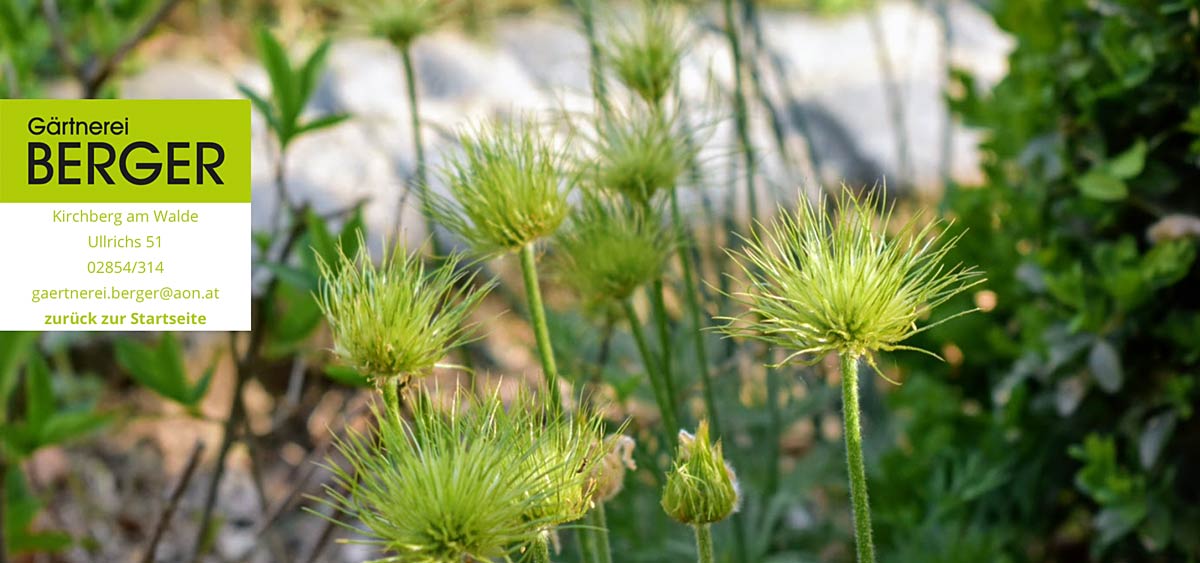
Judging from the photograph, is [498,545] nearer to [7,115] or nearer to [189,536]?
[7,115]

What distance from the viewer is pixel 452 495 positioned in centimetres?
55

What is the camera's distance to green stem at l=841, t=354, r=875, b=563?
23.4 inches

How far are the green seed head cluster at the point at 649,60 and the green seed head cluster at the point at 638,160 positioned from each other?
0.13 feet

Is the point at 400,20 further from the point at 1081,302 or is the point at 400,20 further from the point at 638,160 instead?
the point at 1081,302

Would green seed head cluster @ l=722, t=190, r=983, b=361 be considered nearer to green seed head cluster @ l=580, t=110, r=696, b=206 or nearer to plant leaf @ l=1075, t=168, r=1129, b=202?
green seed head cluster @ l=580, t=110, r=696, b=206

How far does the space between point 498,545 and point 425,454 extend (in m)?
0.06

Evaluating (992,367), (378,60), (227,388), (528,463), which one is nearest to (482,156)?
(528,463)

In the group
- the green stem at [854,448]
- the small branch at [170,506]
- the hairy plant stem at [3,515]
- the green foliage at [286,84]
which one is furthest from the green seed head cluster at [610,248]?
the hairy plant stem at [3,515]

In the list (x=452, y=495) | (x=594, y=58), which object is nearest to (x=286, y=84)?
(x=594, y=58)

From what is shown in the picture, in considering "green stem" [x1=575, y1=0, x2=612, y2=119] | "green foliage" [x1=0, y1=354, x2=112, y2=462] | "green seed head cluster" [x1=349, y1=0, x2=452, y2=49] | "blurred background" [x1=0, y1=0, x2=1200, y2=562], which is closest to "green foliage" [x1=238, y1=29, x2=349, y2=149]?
"blurred background" [x1=0, y1=0, x2=1200, y2=562]

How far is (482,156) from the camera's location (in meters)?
0.74

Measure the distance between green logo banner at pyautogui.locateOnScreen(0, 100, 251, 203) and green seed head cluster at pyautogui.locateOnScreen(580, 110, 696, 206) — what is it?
26cm

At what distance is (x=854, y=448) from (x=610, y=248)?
249 mm

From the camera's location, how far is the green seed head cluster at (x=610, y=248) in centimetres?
79
